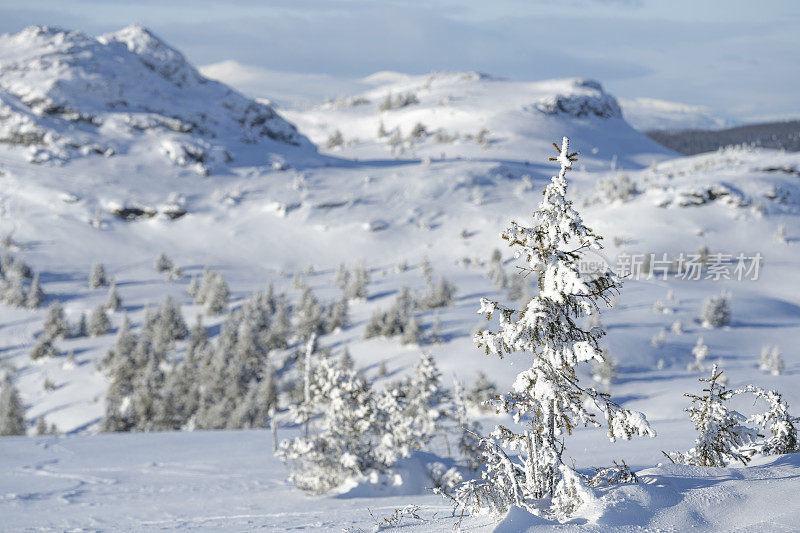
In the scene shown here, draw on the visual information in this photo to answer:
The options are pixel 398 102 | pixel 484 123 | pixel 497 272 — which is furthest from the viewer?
pixel 398 102

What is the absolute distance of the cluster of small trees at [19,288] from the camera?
5322 centimetres

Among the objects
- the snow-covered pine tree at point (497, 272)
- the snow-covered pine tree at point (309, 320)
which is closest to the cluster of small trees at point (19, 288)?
the snow-covered pine tree at point (309, 320)

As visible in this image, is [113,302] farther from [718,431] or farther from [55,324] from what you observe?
[718,431]

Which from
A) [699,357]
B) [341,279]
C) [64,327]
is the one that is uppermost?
[699,357]

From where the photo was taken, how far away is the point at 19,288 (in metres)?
53.9

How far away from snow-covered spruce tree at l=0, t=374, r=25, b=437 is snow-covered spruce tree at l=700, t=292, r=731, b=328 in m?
44.0

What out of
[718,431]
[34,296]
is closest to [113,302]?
[34,296]

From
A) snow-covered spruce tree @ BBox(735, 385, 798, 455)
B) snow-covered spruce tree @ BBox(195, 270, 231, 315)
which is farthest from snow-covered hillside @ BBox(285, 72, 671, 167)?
snow-covered spruce tree @ BBox(735, 385, 798, 455)

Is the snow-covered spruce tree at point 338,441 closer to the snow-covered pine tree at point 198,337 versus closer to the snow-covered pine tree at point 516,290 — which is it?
the snow-covered pine tree at point 198,337

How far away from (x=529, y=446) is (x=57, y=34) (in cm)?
13740

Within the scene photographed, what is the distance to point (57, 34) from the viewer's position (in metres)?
118

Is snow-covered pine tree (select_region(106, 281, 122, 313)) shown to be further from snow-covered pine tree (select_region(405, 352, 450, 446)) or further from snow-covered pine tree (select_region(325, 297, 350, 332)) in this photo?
snow-covered pine tree (select_region(405, 352, 450, 446))

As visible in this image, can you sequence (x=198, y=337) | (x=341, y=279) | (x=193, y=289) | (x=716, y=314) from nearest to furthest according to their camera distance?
1. (x=716, y=314)
2. (x=198, y=337)
3. (x=193, y=289)
4. (x=341, y=279)

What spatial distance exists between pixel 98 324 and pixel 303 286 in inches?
719
